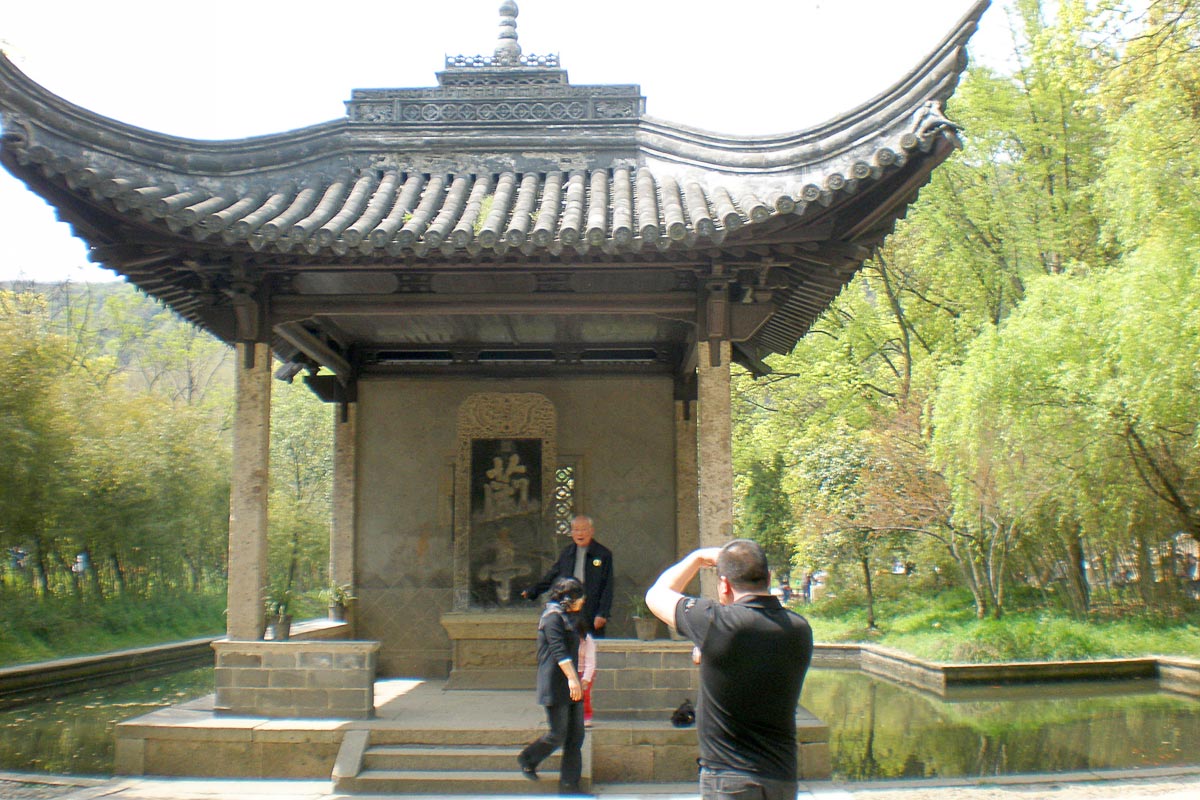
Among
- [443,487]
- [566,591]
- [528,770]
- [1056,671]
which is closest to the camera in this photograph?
[566,591]

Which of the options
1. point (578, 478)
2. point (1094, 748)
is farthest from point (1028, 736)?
point (578, 478)

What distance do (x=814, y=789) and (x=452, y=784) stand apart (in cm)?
214

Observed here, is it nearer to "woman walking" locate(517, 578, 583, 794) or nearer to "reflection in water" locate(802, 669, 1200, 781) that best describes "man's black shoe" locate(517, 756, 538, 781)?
"woman walking" locate(517, 578, 583, 794)

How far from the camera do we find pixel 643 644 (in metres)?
6.68

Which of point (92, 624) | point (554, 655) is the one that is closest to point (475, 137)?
point (554, 655)

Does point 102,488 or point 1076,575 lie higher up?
point 102,488

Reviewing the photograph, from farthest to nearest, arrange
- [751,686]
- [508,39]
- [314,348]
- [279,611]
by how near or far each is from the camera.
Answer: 1. [508,39]
2. [314,348]
3. [279,611]
4. [751,686]

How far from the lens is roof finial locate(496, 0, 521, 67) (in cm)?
890

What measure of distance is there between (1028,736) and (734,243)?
647 cm

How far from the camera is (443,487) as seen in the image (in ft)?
31.0

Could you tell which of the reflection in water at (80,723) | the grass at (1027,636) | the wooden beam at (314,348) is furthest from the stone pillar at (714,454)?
the grass at (1027,636)

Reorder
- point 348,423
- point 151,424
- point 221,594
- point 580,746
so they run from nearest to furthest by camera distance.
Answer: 1. point 580,746
2. point 348,423
3. point 151,424
4. point 221,594

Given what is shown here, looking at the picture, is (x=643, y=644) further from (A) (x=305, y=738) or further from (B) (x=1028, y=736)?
(B) (x=1028, y=736)

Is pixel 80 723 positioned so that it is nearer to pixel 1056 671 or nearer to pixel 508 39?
pixel 508 39
